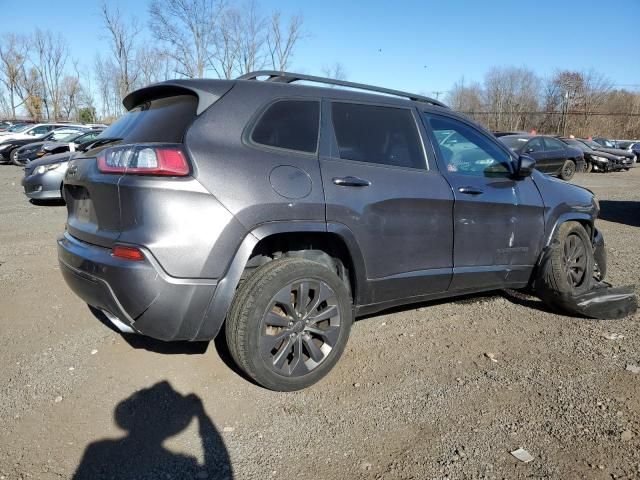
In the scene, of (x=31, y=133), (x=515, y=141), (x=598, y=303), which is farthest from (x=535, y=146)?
→ (x=31, y=133)

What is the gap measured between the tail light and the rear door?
33.1 inches

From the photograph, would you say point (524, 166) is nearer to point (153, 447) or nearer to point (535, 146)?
point (153, 447)

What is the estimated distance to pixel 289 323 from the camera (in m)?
2.94

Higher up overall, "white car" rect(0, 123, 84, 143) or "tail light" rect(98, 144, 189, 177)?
"white car" rect(0, 123, 84, 143)

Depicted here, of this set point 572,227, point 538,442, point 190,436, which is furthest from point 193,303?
point 572,227

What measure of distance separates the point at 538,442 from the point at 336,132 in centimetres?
208

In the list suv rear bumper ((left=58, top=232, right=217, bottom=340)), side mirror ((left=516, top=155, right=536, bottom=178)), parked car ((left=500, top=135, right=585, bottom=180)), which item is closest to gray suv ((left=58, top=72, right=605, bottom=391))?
suv rear bumper ((left=58, top=232, right=217, bottom=340))

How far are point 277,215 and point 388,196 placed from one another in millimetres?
816

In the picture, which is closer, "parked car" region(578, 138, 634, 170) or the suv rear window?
the suv rear window

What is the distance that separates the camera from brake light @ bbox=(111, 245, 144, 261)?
2.54 m

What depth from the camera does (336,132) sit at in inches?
125

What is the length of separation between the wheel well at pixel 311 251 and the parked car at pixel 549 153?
14101 millimetres

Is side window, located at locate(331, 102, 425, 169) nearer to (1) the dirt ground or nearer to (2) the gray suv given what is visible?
(2) the gray suv

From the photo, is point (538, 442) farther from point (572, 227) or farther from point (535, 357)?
point (572, 227)
